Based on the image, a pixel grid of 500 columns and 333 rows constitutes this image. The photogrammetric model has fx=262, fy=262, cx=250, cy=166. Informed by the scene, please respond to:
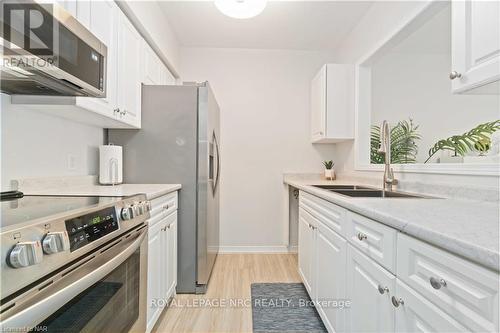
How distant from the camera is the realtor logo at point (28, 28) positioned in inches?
30.6

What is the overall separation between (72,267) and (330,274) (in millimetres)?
1292

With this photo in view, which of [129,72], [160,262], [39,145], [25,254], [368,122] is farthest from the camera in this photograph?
[368,122]

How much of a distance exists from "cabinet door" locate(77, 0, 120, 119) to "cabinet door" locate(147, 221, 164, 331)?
76 cm

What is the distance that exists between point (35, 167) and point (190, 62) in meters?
2.33

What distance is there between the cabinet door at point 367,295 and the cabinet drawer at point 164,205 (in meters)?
1.12

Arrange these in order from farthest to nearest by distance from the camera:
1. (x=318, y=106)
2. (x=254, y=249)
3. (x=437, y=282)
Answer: (x=254, y=249), (x=318, y=106), (x=437, y=282)

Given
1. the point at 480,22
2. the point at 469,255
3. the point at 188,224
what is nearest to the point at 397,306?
the point at 469,255

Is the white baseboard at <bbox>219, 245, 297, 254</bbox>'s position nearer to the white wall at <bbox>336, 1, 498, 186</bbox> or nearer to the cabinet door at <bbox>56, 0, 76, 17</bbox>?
the white wall at <bbox>336, 1, 498, 186</bbox>

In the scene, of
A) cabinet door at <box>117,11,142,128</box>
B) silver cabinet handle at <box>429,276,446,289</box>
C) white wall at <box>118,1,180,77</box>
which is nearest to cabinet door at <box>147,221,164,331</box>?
cabinet door at <box>117,11,142,128</box>

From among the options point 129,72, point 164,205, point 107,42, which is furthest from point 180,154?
point 107,42

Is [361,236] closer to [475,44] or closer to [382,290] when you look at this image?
[382,290]

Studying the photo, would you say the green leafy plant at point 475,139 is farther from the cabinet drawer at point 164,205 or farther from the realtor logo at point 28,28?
the realtor logo at point 28,28

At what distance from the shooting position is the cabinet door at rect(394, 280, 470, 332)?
67 cm

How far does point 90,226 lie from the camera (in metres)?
0.87
